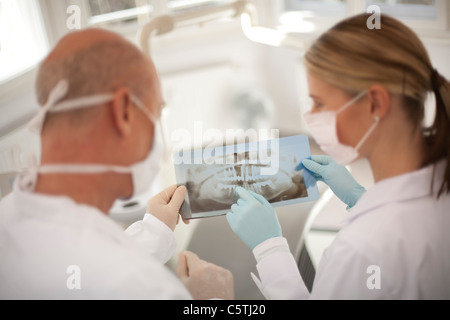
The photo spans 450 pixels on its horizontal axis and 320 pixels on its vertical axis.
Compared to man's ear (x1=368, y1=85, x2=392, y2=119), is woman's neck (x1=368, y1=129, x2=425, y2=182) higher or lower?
lower

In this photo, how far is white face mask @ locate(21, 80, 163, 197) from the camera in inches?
26.0

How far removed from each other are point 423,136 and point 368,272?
0.26 m

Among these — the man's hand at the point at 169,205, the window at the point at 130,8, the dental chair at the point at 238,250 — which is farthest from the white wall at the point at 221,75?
the man's hand at the point at 169,205

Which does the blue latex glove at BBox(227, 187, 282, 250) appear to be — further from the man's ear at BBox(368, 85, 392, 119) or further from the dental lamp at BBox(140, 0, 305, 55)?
the dental lamp at BBox(140, 0, 305, 55)

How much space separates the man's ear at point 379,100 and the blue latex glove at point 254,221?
299 mm

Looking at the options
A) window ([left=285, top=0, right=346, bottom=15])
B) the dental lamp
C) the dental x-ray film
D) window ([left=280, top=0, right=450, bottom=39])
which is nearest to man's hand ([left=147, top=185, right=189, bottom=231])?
the dental x-ray film

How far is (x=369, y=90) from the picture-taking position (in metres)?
0.77

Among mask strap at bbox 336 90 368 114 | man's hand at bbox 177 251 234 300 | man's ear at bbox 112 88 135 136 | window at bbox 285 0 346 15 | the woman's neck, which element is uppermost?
man's ear at bbox 112 88 135 136

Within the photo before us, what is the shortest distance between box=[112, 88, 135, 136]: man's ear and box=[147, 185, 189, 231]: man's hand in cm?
31

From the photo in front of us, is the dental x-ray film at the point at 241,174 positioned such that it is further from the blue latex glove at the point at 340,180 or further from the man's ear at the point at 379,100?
the man's ear at the point at 379,100

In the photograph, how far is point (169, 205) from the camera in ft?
3.23

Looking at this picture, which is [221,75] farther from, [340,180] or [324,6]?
[340,180]

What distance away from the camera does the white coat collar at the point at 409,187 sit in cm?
81
